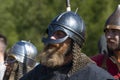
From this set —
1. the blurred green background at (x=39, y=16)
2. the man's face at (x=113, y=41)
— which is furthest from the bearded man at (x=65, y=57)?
the blurred green background at (x=39, y=16)

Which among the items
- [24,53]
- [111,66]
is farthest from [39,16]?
[111,66]

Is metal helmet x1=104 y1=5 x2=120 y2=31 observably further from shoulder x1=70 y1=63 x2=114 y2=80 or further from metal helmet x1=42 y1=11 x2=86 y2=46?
shoulder x1=70 y1=63 x2=114 y2=80

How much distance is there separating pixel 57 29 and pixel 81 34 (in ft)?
0.96

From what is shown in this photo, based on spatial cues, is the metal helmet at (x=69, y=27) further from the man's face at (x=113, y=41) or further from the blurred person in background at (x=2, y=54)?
the blurred person in background at (x=2, y=54)

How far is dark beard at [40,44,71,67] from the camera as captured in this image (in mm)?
8172

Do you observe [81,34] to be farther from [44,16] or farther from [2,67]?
[44,16]

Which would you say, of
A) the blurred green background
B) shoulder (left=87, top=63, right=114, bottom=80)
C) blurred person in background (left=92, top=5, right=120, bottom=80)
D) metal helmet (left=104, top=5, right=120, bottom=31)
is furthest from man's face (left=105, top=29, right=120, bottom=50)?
the blurred green background

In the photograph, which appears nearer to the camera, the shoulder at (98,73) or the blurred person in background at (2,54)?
the shoulder at (98,73)

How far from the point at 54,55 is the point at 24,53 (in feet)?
10.0

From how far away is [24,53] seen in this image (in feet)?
36.9

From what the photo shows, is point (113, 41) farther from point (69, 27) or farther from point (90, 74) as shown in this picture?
point (90, 74)

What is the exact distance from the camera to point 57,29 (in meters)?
8.27

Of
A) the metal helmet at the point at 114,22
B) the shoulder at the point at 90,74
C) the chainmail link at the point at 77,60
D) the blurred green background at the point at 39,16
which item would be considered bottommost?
the blurred green background at the point at 39,16

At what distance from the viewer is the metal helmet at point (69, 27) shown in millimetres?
8266
